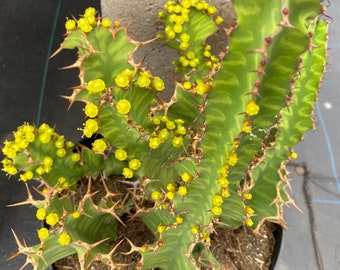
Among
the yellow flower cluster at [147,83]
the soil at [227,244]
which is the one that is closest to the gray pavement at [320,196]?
the soil at [227,244]

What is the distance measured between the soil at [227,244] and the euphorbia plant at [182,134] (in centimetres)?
6

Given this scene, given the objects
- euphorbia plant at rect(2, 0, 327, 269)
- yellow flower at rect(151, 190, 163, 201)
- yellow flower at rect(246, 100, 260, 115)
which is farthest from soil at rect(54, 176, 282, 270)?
yellow flower at rect(246, 100, 260, 115)

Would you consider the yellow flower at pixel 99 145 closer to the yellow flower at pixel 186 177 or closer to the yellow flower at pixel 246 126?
the yellow flower at pixel 186 177

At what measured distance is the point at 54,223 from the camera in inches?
23.4

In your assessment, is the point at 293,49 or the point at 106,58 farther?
the point at 106,58

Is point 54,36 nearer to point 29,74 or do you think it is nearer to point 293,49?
point 29,74

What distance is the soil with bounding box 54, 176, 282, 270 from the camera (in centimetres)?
83

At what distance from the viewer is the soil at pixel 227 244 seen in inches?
32.9

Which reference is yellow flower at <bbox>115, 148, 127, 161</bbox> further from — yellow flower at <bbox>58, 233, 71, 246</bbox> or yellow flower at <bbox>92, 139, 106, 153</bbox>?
yellow flower at <bbox>58, 233, 71, 246</bbox>

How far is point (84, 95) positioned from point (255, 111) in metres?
0.25

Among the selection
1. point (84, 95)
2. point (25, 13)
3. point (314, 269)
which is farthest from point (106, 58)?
point (25, 13)

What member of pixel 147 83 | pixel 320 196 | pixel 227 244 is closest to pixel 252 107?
pixel 147 83

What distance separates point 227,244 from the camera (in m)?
0.86

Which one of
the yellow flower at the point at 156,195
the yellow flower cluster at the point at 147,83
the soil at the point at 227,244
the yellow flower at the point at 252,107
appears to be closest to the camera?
the yellow flower at the point at 252,107
